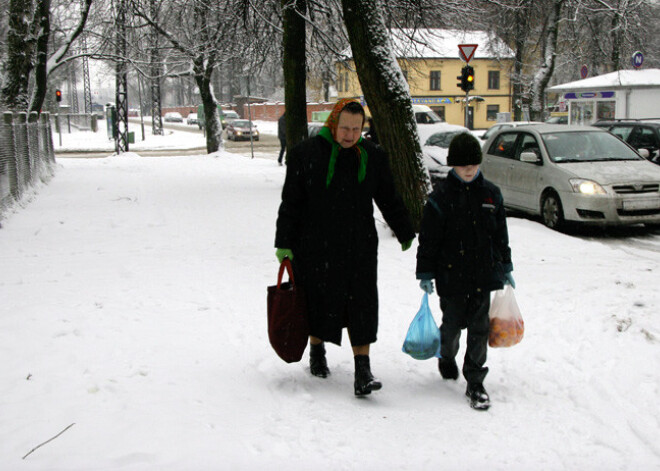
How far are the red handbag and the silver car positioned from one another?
260 inches

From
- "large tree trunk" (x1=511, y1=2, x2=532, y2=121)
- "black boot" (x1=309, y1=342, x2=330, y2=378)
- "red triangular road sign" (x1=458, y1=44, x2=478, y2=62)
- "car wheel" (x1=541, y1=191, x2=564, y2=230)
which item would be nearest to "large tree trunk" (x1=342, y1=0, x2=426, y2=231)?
"car wheel" (x1=541, y1=191, x2=564, y2=230)

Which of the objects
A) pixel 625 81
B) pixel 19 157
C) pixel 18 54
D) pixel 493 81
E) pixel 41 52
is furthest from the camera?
pixel 493 81

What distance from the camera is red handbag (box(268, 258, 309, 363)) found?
407 centimetres

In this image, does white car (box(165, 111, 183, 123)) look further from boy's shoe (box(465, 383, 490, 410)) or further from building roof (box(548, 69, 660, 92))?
boy's shoe (box(465, 383, 490, 410))

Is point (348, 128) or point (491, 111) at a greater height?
point (491, 111)

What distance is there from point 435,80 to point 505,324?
6098 cm

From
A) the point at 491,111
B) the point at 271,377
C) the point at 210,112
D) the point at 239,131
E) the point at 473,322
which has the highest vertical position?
the point at 491,111

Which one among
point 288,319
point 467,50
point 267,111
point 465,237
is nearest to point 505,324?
point 465,237

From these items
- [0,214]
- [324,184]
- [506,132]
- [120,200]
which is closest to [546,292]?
[324,184]

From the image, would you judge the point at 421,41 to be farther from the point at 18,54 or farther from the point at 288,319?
the point at 288,319

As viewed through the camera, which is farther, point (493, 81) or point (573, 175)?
point (493, 81)

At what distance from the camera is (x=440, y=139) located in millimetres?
17234

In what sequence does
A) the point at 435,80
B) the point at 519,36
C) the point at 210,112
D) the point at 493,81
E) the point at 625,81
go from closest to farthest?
the point at 210,112
the point at 625,81
the point at 519,36
the point at 435,80
the point at 493,81

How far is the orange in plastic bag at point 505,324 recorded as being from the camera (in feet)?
13.4
